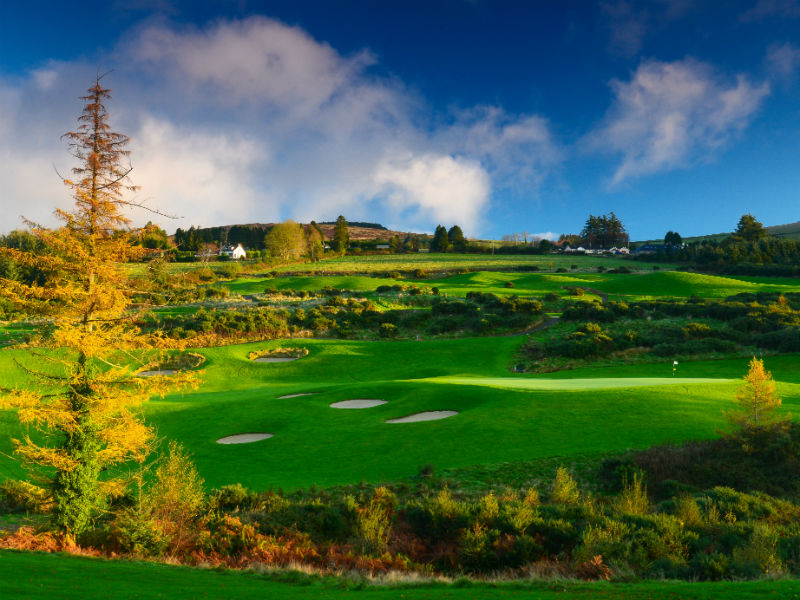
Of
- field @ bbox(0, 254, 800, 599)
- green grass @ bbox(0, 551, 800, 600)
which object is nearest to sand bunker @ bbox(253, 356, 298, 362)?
field @ bbox(0, 254, 800, 599)

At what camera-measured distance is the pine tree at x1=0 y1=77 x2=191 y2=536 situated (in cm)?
1523

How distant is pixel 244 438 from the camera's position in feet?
81.8

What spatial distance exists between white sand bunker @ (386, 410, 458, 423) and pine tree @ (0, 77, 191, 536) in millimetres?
12000

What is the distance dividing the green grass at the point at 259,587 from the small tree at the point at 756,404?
10975 mm

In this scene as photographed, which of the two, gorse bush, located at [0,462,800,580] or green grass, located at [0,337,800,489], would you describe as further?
green grass, located at [0,337,800,489]

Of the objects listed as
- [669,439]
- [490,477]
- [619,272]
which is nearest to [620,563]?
[490,477]

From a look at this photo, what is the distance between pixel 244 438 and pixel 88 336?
11344 mm

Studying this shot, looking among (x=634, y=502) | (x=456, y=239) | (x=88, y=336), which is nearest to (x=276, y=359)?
(x=88, y=336)

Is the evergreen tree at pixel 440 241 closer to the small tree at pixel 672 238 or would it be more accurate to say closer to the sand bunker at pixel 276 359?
the small tree at pixel 672 238

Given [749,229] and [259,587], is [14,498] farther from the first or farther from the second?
[749,229]

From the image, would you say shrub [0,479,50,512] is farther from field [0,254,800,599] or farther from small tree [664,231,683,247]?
small tree [664,231,683,247]

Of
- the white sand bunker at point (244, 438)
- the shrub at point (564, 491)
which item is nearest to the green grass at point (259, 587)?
the shrub at point (564, 491)

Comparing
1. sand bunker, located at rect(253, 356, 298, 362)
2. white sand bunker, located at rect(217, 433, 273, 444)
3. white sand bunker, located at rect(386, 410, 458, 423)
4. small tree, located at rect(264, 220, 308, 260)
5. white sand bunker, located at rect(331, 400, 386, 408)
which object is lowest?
white sand bunker, located at rect(217, 433, 273, 444)

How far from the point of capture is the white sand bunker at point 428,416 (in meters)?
Answer: 25.4
